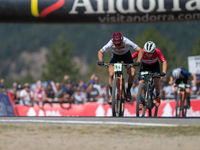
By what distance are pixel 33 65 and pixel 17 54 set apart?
1018 cm

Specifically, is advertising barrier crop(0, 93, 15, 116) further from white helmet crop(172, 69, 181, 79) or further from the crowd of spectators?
white helmet crop(172, 69, 181, 79)

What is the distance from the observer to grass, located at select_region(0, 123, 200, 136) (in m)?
5.45

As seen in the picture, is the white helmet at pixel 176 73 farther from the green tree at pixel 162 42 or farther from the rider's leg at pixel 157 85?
the green tree at pixel 162 42

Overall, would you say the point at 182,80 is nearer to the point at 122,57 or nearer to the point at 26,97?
the point at 122,57

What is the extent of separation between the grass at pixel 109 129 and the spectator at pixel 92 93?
8.75m

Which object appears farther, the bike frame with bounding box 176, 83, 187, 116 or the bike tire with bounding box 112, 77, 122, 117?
the bike frame with bounding box 176, 83, 187, 116

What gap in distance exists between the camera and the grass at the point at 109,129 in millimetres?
5453

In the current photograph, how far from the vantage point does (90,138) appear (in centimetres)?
502

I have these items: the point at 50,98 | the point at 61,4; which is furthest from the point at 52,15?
the point at 50,98

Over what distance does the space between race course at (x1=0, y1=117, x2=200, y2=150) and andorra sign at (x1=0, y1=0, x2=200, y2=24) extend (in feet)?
15.0

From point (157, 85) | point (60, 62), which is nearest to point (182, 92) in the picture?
point (157, 85)

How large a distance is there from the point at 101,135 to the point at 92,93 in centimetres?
990

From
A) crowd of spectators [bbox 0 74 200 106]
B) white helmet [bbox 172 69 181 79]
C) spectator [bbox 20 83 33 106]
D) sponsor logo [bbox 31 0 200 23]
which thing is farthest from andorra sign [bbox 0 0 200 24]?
spectator [bbox 20 83 33 106]

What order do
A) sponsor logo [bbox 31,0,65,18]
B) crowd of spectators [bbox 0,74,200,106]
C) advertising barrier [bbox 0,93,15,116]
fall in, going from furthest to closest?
crowd of spectators [bbox 0,74,200,106] → advertising barrier [bbox 0,93,15,116] → sponsor logo [bbox 31,0,65,18]
